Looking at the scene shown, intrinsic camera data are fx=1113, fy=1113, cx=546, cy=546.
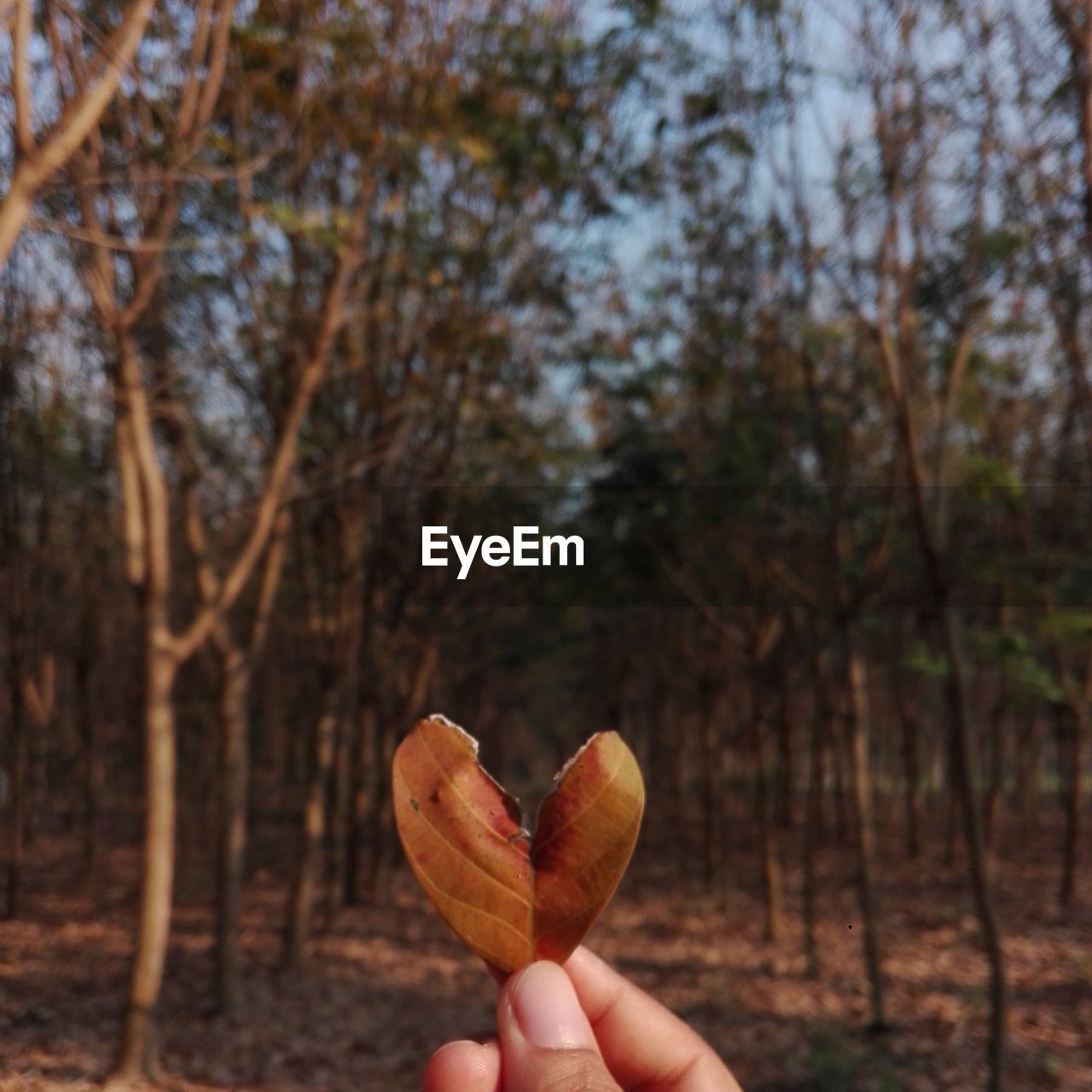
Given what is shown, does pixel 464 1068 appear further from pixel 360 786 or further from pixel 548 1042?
pixel 360 786

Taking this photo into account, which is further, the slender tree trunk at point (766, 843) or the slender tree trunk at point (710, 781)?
the slender tree trunk at point (710, 781)

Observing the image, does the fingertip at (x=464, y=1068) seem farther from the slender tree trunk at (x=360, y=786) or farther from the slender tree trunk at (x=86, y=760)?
the slender tree trunk at (x=86, y=760)

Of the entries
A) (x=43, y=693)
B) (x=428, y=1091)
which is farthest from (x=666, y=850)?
(x=428, y=1091)

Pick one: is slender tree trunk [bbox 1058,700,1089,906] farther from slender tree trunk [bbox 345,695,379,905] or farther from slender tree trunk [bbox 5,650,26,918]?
slender tree trunk [bbox 5,650,26,918]

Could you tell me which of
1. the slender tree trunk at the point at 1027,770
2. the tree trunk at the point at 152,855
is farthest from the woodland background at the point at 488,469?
the slender tree trunk at the point at 1027,770

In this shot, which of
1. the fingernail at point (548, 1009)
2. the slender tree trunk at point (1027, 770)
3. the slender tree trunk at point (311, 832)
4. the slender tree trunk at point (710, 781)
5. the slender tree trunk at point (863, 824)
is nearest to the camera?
the fingernail at point (548, 1009)

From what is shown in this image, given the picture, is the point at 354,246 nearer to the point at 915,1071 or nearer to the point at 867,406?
the point at 867,406

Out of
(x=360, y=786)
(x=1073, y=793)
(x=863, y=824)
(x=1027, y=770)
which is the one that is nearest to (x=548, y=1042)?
(x=863, y=824)
